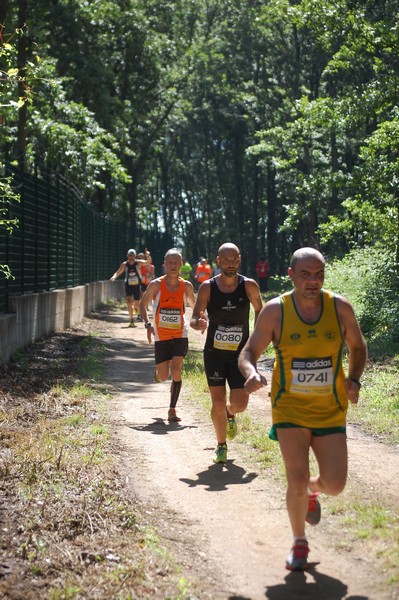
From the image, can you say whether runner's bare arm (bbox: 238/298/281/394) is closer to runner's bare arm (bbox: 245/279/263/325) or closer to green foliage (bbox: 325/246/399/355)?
runner's bare arm (bbox: 245/279/263/325)

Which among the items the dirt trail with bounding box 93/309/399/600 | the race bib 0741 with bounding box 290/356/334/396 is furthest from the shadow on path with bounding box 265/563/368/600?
the race bib 0741 with bounding box 290/356/334/396

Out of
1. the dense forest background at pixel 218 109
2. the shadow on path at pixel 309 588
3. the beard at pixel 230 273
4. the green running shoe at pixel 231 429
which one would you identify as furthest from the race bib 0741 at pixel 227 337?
the shadow on path at pixel 309 588

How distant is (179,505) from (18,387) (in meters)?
5.68

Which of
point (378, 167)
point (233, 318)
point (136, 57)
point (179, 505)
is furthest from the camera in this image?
point (136, 57)

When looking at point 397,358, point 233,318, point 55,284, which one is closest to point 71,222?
point 55,284

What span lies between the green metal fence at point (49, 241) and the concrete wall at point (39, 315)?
0.72 ft

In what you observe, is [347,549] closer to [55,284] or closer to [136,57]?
[55,284]

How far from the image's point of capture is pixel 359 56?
22.4 m

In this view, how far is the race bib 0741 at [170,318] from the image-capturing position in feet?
38.7

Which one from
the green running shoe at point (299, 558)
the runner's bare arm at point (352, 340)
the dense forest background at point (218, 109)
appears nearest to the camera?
the green running shoe at point (299, 558)

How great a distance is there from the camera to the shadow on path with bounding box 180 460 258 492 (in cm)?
824

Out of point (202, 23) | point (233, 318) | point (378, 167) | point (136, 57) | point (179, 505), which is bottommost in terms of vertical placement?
point (179, 505)

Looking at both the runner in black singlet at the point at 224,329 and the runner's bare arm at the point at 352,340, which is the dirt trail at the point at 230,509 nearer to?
the runner in black singlet at the point at 224,329

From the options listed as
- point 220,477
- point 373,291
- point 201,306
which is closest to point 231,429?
point 220,477
